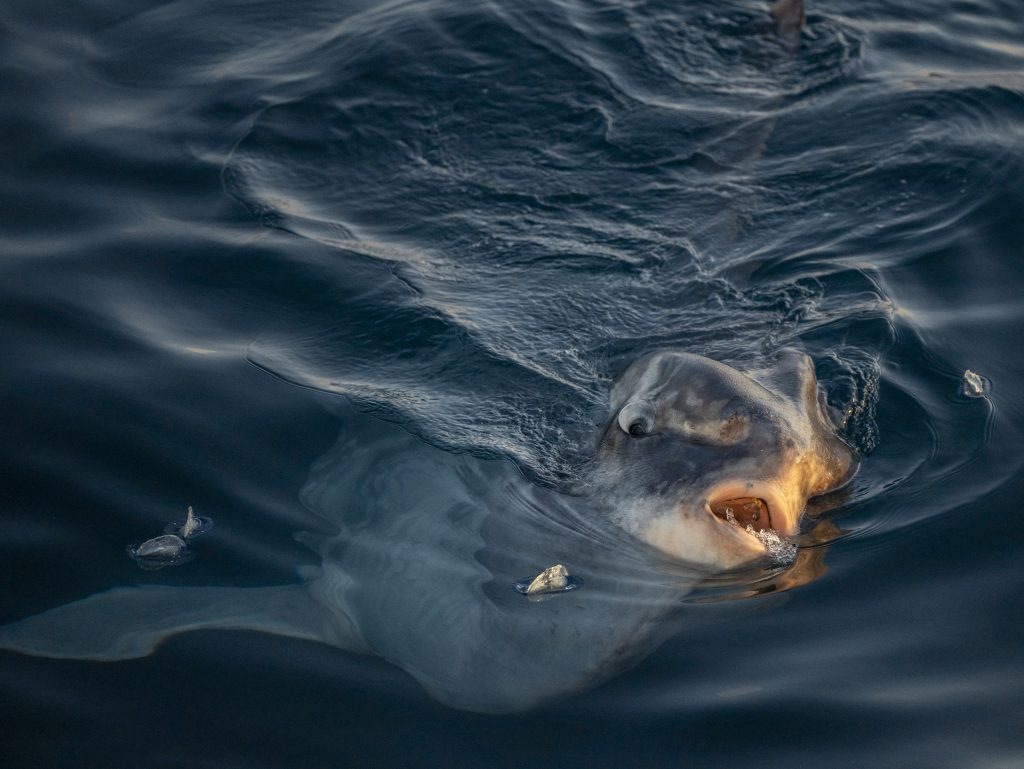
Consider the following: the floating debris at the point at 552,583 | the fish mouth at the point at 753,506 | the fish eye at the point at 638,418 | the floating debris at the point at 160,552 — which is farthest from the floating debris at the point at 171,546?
the fish mouth at the point at 753,506

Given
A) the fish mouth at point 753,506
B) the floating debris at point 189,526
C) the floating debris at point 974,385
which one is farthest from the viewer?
the floating debris at point 974,385

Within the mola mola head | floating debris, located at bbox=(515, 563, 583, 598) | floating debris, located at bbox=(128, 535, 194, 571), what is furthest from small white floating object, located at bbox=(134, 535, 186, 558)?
the mola mola head

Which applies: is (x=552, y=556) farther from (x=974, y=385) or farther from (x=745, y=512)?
(x=974, y=385)

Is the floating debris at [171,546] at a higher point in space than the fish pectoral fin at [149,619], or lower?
higher

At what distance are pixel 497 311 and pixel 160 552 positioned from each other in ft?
8.64

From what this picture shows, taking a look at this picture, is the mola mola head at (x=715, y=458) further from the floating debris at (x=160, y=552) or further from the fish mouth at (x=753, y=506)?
the floating debris at (x=160, y=552)

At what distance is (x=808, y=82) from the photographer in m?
9.44

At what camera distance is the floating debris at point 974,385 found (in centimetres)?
596

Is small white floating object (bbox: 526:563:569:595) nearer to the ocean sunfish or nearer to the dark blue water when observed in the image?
the ocean sunfish

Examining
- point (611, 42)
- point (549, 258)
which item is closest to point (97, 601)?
point (549, 258)

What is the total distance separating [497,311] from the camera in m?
6.70

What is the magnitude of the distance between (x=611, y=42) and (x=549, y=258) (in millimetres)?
3357

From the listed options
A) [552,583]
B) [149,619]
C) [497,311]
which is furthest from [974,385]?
[149,619]

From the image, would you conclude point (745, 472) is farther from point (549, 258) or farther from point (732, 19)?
point (732, 19)
